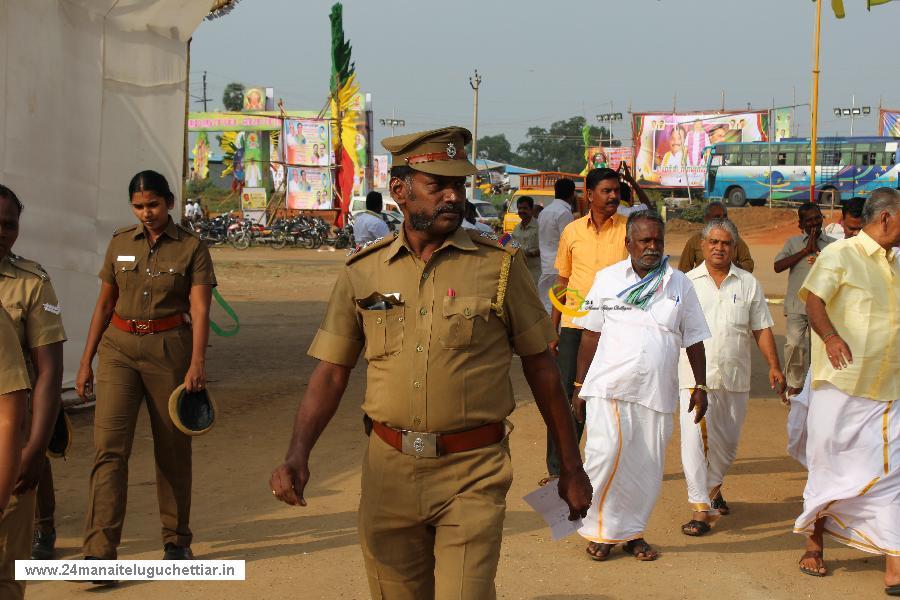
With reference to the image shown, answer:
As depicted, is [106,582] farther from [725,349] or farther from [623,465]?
[725,349]

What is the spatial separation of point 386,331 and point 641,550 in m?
3.04

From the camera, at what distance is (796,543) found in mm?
6305

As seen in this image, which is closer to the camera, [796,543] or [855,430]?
[855,430]

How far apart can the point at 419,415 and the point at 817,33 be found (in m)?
21.3

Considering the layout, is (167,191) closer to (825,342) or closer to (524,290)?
(524,290)

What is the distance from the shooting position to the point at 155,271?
18.2 ft

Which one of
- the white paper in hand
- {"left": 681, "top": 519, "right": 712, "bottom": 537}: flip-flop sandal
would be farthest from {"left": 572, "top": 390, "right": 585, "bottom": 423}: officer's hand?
the white paper in hand

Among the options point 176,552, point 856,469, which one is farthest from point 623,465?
point 176,552

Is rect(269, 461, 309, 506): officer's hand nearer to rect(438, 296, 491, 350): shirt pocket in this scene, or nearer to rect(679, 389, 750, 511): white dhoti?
rect(438, 296, 491, 350): shirt pocket

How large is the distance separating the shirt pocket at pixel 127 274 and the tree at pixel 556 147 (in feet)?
415

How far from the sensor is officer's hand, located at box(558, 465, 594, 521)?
11.7ft

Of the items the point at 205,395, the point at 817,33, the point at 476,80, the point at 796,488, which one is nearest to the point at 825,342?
the point at 796,488

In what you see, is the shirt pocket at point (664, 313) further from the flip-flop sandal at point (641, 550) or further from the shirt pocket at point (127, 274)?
the shirt pocket at point (127, 274)

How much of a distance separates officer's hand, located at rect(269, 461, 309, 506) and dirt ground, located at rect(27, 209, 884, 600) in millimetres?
1927
